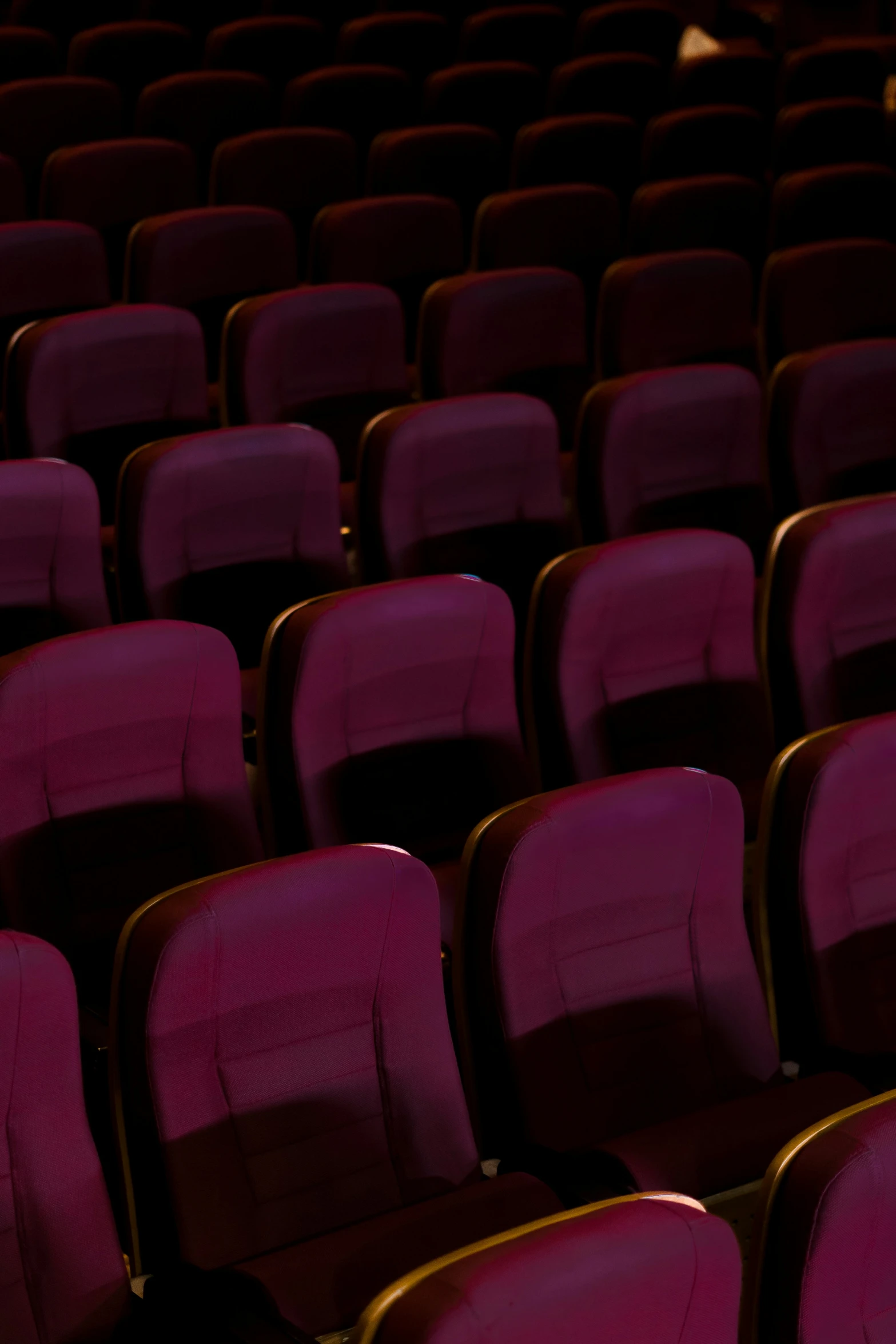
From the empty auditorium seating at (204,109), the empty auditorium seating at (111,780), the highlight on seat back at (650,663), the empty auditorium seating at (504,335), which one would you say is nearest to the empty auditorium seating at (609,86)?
the empty auditorium seating at (204,109)

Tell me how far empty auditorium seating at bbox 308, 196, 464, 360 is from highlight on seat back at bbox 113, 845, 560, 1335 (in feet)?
3.33

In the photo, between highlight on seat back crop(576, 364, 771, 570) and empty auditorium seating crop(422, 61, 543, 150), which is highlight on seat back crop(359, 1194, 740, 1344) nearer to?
highlight on seat back crop(576, 364, 771, 570)

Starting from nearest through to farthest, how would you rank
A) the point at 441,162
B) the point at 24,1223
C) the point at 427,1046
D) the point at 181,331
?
the point at 24,1223 → the point at 427,1046 → the point at 181,331 → the point at 441,162

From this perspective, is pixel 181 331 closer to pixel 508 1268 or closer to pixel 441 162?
pixel 441 162

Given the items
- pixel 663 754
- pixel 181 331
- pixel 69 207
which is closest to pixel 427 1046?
pixel 663 754

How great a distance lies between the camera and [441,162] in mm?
1893

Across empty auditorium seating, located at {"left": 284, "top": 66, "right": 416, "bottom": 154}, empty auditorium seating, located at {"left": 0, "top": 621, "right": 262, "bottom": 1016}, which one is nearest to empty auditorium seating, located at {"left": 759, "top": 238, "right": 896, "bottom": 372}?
empty auditorium seating, located at {"left": 284, "top": 66, "right": 416, "bottom": 154}

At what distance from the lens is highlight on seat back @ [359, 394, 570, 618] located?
1.19 metres

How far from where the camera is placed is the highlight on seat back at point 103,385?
1.28 m

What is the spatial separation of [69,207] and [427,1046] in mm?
1226

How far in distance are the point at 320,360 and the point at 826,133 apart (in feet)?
3.05

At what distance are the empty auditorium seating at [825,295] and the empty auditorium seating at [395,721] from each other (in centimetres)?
73

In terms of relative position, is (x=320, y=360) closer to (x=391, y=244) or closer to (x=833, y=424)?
(x=391, y=244)

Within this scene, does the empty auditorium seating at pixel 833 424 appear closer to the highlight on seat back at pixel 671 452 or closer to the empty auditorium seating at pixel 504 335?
the highlight on seat back at pixel 671 452
